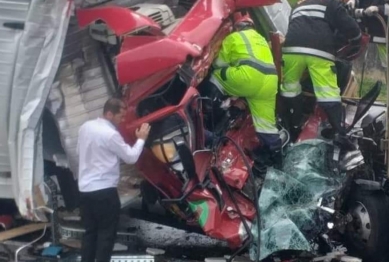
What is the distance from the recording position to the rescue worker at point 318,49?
279 inches

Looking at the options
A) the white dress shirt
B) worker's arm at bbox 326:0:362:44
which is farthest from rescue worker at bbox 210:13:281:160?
the white dress shirt

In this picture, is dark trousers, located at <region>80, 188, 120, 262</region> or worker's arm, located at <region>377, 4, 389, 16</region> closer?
dark trousers, located at <region>80, 188, 120, 262</region>

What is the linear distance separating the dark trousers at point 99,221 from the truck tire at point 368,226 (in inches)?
73.8

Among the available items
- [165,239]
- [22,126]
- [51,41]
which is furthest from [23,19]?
[165,239]

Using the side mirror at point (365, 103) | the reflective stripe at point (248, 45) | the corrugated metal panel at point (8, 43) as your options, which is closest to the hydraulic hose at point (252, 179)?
the reflective stripe at point (248, 45)

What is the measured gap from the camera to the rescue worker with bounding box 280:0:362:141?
708 cm

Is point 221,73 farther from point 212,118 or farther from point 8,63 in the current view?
point 8,63

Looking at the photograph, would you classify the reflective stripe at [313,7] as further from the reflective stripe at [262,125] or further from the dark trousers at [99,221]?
the dark trousers at [99,221]

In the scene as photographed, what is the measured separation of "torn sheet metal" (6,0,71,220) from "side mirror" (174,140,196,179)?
1.04 metres

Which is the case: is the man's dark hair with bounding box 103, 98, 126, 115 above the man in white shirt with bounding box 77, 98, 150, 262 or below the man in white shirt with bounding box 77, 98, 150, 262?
above

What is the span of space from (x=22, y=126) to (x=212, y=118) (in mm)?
1465

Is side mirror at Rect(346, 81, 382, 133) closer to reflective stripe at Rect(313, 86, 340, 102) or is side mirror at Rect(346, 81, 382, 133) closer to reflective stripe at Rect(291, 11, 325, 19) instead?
reflective stripe at Rect(313, 86, 340, 102)

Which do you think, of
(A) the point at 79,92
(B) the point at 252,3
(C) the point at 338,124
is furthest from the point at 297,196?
(A) the point at 79,92

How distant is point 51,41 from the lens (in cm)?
646
